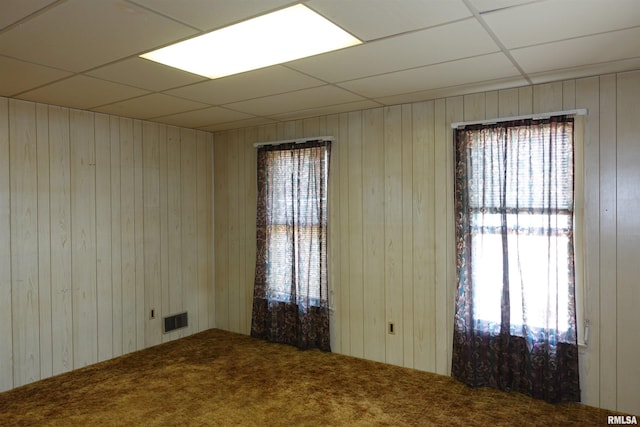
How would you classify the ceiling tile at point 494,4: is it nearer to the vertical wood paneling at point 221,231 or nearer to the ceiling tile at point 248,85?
the ceiling tile at point 248,85

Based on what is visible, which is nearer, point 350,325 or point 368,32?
point 368,32

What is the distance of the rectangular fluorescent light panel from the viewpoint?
2213 millimetres

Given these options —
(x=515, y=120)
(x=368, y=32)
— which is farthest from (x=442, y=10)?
(x=515, y=120)

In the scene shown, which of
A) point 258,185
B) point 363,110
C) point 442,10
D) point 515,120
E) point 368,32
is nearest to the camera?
point 442,10

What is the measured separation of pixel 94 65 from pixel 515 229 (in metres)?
3.20

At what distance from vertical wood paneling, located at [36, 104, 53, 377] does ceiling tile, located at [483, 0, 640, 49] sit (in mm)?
3684

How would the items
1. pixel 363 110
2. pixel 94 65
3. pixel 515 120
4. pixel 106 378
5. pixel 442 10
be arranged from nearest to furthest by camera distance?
pixel 442 10, pixel 94 65, pixel 515 120, pixel 106 378, pixel 363 110

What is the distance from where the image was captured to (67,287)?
13.1 ft

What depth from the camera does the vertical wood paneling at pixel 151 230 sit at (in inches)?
184

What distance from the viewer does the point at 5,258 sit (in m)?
3.60

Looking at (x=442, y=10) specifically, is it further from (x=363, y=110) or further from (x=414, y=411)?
(x=414, y=411)

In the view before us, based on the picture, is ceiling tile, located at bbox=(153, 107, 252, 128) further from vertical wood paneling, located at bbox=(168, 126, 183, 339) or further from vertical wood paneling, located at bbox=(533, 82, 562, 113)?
vertical wood paneling, located at bbox=(533, 82, 562, 113)

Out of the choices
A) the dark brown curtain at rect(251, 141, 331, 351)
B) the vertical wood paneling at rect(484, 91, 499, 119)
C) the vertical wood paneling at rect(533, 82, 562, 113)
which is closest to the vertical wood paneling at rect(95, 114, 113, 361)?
the dark brown curtain at rect(251, 141, 331, 351)

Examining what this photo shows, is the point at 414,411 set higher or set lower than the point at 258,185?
lower
